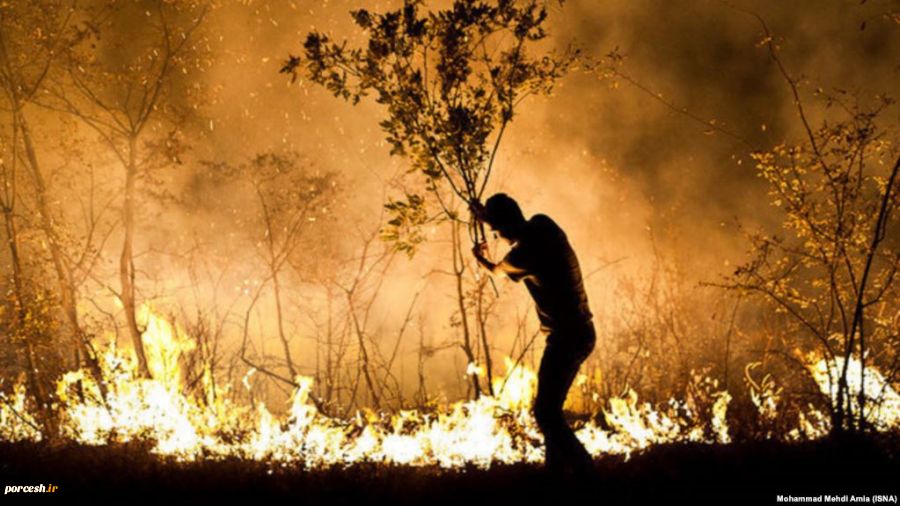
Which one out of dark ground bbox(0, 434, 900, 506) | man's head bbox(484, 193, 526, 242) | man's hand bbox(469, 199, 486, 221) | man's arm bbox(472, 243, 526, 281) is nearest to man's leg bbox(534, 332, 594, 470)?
dark ground bbox(0, 434, 900, 506)

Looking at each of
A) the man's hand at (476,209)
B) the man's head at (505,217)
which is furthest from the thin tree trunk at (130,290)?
the man's head at (505,217)

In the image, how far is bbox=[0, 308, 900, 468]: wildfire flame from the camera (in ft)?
23.0

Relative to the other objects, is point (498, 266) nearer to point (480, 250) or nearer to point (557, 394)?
point (480, 250)

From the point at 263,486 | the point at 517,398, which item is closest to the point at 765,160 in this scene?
the point at 517,398

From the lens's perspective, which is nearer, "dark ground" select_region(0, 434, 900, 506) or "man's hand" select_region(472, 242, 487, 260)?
"dark ground" select_region(0, 434, 900, 506)

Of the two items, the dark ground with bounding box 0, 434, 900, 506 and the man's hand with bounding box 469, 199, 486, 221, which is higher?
the man's hand with bounding box 469, 199, 486, 221

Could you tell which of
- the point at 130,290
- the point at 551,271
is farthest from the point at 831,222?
the point at 130,290

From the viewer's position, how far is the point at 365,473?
5.73 meters

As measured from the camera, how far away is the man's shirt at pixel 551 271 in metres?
4.94

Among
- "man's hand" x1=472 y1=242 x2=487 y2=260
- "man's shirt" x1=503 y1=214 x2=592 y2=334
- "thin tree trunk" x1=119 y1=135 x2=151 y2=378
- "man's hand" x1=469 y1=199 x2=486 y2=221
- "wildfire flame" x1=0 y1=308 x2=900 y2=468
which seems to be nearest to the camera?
"man's shirt" x1=503 y1=214 x2=592 y2=334

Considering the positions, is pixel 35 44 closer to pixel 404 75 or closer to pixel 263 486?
pixel 404 75

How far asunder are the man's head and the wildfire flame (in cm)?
255

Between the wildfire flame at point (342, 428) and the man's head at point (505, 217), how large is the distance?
2.55 meters

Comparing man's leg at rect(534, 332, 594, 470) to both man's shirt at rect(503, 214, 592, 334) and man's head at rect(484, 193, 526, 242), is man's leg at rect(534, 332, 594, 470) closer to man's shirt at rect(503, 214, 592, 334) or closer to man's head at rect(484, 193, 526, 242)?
man's shirt at rect(503, 214, 592, 334)
